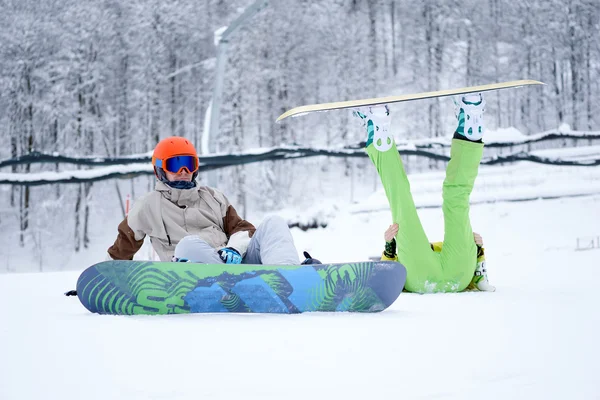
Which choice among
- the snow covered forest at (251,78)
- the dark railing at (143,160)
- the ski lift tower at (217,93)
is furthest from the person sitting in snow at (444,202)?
the snow covered forest at (251,78)

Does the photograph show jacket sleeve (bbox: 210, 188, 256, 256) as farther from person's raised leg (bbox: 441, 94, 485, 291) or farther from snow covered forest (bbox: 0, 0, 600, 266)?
snow covered forest (bbox: 0, 0, 600, 266)

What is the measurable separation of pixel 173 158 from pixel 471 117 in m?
1.35

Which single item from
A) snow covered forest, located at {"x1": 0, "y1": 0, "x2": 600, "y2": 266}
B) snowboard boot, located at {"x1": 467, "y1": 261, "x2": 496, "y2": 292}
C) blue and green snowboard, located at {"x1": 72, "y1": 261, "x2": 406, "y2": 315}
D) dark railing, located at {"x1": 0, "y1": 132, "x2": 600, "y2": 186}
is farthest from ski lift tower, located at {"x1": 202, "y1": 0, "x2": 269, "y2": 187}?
snow covered forest, located at {"x1": 0, "y1": 0, "x2": 600, "y2": 266}

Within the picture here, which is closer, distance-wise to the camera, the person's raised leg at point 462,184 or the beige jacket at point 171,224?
the beige jacket at point 171,224

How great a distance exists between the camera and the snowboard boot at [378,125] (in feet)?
8.96

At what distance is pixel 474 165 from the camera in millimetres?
2840

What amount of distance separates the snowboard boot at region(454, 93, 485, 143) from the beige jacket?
1071mm

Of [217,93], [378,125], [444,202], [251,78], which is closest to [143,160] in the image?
[217,93]

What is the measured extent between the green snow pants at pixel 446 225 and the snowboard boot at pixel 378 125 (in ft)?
0.11

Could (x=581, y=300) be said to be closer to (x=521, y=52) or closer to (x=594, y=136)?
(x=594, y=136)

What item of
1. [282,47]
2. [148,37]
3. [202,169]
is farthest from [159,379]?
[282,47]

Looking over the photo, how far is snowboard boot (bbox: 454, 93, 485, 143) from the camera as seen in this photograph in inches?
110

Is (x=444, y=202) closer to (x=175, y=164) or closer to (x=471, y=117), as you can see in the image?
(x=471, y=117)

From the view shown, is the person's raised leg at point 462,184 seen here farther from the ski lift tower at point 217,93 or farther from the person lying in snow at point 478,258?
the ski lift tower at point 217,93
